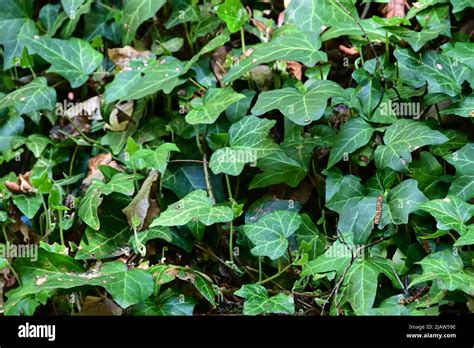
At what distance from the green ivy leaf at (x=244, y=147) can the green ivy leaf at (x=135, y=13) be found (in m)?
0.59

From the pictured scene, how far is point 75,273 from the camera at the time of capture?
→ 2.07 metres

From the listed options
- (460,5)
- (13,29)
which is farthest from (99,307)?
(460,5)

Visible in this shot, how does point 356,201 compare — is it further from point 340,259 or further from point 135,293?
point 135,293

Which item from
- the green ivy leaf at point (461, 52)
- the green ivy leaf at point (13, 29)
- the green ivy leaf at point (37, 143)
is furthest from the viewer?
the green ivy leaf at point (13, 29)

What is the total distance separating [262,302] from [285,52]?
0.77 metres

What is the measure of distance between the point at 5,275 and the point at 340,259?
110 centimetres

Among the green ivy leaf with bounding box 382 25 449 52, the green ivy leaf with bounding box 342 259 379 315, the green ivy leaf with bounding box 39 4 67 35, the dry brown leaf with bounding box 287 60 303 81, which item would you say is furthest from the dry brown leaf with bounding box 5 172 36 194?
the green ivy leaf with bounding box 382 25 449 52

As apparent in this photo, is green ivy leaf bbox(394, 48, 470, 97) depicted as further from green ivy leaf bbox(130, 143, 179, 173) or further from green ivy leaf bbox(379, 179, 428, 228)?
green ivy leaf bbox(130, 143, 179, 173)

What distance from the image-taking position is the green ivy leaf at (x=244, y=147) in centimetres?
219

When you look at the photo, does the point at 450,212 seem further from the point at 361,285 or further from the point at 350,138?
the point at 350,138

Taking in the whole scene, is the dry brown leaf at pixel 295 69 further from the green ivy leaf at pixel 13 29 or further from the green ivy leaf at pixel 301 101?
the green ivy leaf at pixel 13 29

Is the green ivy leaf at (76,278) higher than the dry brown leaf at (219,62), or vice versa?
the dry brown leaf at (219,62)

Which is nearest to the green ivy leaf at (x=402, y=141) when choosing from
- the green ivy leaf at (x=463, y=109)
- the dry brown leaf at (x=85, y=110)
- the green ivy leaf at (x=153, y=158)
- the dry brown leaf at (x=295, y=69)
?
the green ivy leaf at (x=463, y=109)

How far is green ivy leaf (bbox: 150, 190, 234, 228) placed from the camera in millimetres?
2047
